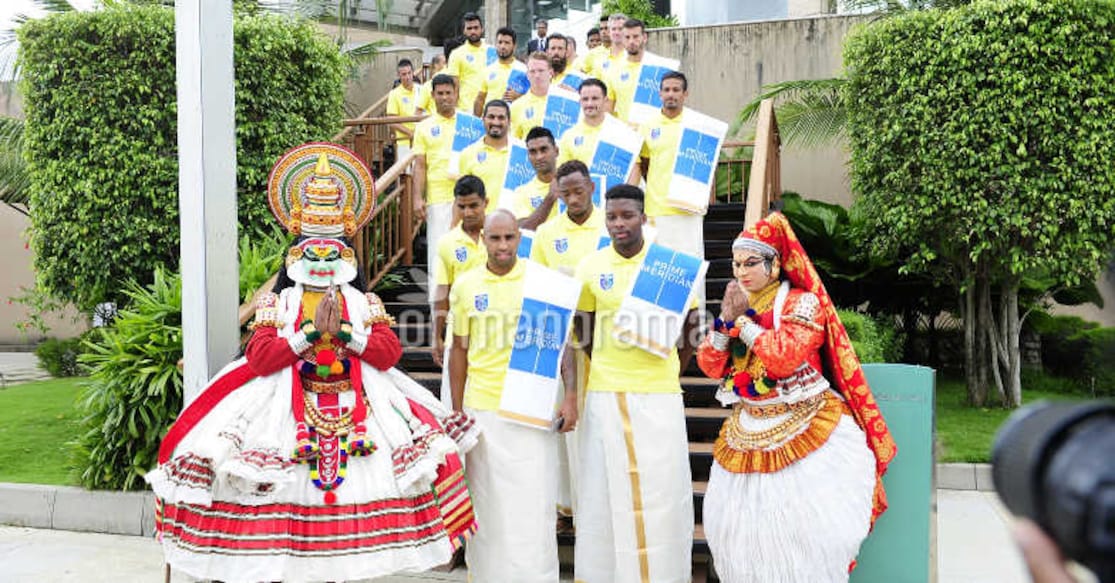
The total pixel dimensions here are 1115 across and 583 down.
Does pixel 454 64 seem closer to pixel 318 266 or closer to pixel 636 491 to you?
pixel 318 266

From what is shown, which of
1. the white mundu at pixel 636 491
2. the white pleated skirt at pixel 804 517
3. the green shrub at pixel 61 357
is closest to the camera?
the white pleated skirt at pixel 804 517

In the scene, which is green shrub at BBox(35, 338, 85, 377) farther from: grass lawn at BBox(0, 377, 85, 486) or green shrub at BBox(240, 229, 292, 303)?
green shrub at BBox(240, 229, 292, 303)

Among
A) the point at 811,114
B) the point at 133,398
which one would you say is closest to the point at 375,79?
the point at 811,114

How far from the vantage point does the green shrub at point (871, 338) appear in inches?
297

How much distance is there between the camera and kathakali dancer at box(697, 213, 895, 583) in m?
4.19

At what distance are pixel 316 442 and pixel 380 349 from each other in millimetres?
512

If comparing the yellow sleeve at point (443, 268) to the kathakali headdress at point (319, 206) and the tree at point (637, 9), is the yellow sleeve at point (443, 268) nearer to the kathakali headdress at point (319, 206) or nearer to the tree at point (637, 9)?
the kathakali headdress at point (319, 206)

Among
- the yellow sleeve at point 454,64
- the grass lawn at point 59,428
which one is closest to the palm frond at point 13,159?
the grass lawn at point 59,428

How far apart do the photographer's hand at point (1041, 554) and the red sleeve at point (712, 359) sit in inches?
137

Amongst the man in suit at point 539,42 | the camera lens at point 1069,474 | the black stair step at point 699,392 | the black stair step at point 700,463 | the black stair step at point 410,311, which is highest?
the man in suit at point 539,42

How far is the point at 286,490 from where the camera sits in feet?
14.0

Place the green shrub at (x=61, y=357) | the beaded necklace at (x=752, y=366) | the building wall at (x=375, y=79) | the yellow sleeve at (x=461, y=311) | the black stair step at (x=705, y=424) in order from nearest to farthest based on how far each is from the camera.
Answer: the beaded necklace at (x=752, y=366)
the yellow sleeve at (x=461, y=311)
the black stair step at (x=705, y=424)
the green shrub at (x=61, y=357)
the building wall at (x=375, y=79)

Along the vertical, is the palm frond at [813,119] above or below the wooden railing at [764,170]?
above

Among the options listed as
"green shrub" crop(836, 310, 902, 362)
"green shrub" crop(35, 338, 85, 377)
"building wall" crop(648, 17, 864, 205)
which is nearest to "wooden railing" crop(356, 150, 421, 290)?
"green shrub" crop(836, 310, 902, 362)
